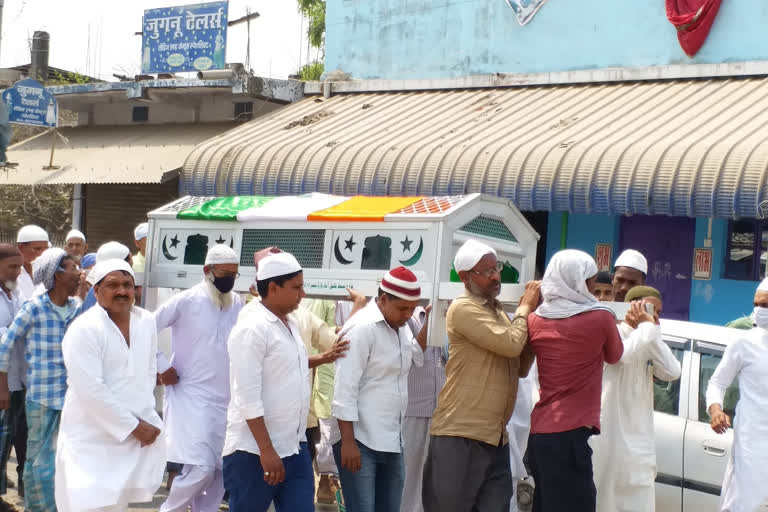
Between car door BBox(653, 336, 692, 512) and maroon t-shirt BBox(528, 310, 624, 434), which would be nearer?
maroon t-shirt BBox(528, 310, 624, 434)

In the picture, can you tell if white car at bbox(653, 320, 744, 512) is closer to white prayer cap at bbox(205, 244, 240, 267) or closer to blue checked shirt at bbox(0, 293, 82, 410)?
white prayer cap at bbox(205, 244, 240, 267)

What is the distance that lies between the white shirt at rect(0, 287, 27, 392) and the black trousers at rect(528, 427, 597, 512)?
3.38 metres

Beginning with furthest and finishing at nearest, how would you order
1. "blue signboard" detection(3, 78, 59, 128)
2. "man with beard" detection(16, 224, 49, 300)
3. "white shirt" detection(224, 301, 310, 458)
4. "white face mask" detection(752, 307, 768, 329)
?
"blue signboard" detection(3, 78, 59, 128) < "man with beard" detection(16, 224, 49, 300) < "white face mask" detection(752, 307, 768, 329) < "white shirt" detection(224, 301, 310, 458)

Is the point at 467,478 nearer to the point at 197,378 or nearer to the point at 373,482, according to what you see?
the point at 373,482

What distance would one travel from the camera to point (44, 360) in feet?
21.2

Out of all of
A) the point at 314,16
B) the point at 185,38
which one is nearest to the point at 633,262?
the point at 185,38

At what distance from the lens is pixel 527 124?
11016 mm

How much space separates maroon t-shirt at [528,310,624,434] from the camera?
5.14 meters

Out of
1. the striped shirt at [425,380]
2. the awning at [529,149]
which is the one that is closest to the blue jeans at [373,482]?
the striped shirt at [425,380]

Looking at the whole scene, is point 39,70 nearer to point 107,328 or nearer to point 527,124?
point 527,124

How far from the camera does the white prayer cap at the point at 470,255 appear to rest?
5.21m

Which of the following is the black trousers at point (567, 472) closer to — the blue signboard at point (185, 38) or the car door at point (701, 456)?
the car door at point (701, 456)

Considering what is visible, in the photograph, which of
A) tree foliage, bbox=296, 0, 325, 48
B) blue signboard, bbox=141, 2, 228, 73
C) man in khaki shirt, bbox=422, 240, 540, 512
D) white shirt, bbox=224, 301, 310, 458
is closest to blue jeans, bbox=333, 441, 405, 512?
man in khaki shirt, bbox=422, 240, 540, 512

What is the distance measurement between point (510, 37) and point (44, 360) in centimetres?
755
